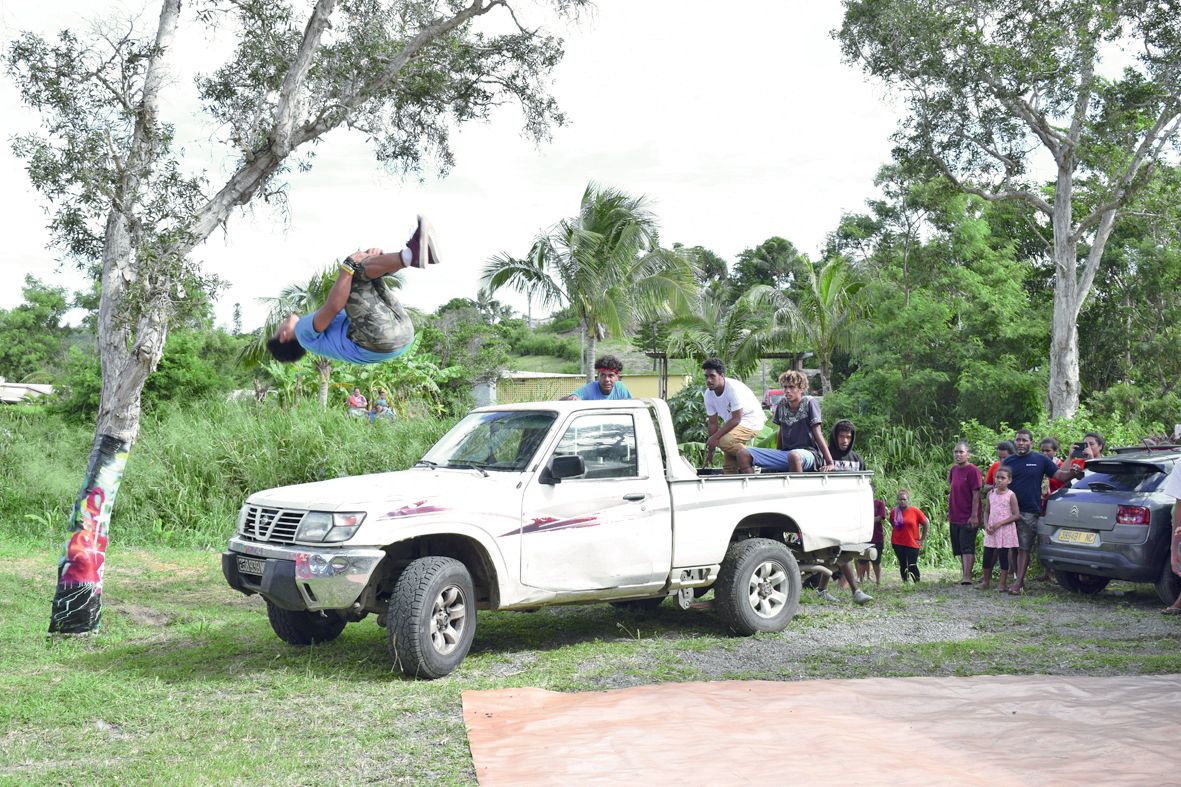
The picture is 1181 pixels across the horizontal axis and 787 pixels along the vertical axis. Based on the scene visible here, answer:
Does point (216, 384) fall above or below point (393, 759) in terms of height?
above

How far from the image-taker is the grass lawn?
5266mm

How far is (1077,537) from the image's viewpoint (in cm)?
1035

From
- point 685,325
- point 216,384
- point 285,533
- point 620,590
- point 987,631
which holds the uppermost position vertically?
point 685,325

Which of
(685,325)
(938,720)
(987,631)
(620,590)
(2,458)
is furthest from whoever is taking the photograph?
(685,325)

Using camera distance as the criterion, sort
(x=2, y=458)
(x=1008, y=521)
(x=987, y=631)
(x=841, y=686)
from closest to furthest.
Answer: (x=841, y=686) → (x=987, y=631) → (x=1008, y=521) → (x=2, y=458)

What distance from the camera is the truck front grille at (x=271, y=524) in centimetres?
693

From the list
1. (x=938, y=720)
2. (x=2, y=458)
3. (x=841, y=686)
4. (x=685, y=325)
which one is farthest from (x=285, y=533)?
(x=685, y=325)

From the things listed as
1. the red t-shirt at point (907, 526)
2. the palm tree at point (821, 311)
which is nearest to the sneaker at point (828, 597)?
the red t-shirt at point (907, 526)

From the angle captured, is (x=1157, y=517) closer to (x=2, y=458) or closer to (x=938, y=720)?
(x=938, y=720)

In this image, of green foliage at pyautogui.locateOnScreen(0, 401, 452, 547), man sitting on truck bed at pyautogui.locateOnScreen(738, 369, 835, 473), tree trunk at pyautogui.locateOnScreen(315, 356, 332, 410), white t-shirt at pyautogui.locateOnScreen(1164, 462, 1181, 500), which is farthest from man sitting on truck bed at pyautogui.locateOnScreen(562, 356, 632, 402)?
tree trunk at pyautogui.locateOnScreen(315, 356, 332, 410)

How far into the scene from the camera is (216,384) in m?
23.2

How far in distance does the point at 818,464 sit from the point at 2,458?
49.0ft

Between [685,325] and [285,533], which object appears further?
[685,325]

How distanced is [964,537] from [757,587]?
3.96 meters
